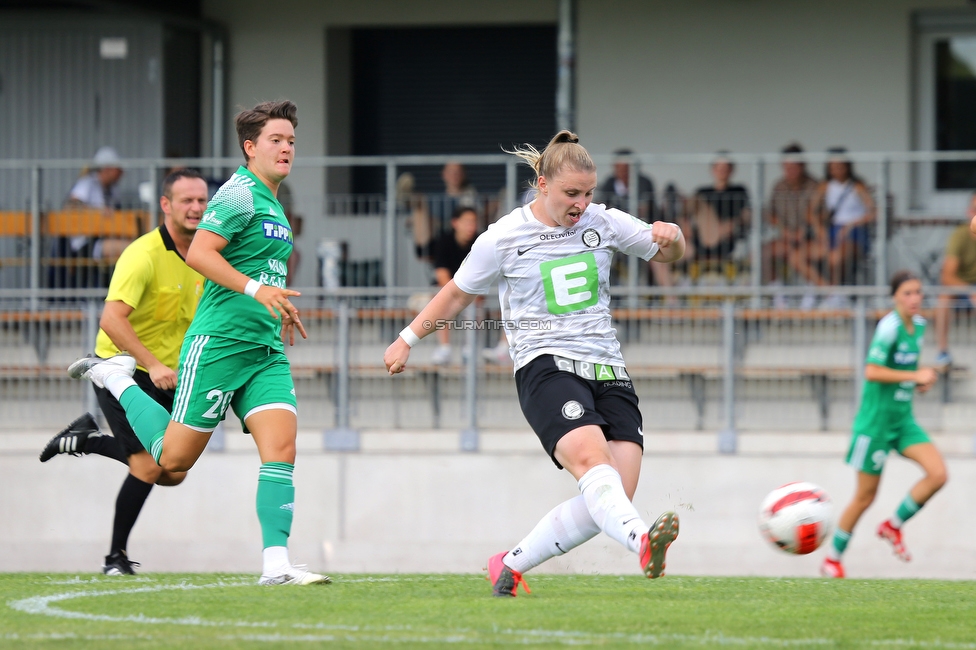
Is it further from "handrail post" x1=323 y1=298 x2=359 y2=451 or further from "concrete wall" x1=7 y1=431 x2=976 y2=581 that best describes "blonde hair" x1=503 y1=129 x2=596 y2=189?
"handrail post" x1=323 y1=298 x2=359 y2=451

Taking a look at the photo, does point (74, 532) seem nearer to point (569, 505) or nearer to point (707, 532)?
point (707, 532)

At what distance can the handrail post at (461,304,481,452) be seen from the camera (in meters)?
12.0

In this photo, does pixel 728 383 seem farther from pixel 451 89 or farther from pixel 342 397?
pixel 451 89

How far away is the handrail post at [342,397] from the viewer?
1212 centimetres

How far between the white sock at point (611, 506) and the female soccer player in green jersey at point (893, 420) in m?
5.21

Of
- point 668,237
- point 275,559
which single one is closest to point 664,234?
point 668,237

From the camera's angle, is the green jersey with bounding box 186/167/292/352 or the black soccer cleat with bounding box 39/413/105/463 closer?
the green jersey with bounding box 186/167/292/352

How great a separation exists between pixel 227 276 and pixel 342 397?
21.3 feet

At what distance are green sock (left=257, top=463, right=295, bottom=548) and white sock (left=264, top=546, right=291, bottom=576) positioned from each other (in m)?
0.03

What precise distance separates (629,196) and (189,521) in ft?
16.6

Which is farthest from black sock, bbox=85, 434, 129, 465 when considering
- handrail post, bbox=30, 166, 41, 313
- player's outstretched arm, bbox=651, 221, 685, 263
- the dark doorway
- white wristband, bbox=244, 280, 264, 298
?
the dark doorway

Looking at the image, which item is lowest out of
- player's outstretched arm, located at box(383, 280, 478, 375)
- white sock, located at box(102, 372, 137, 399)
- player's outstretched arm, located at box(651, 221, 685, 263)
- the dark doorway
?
white sock, located at box(102, 372, 137, 399)

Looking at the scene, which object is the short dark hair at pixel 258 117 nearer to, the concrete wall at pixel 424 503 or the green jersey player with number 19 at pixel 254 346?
the green jersey player with number 19 at pixel 254 346

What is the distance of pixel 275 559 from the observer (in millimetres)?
6031
